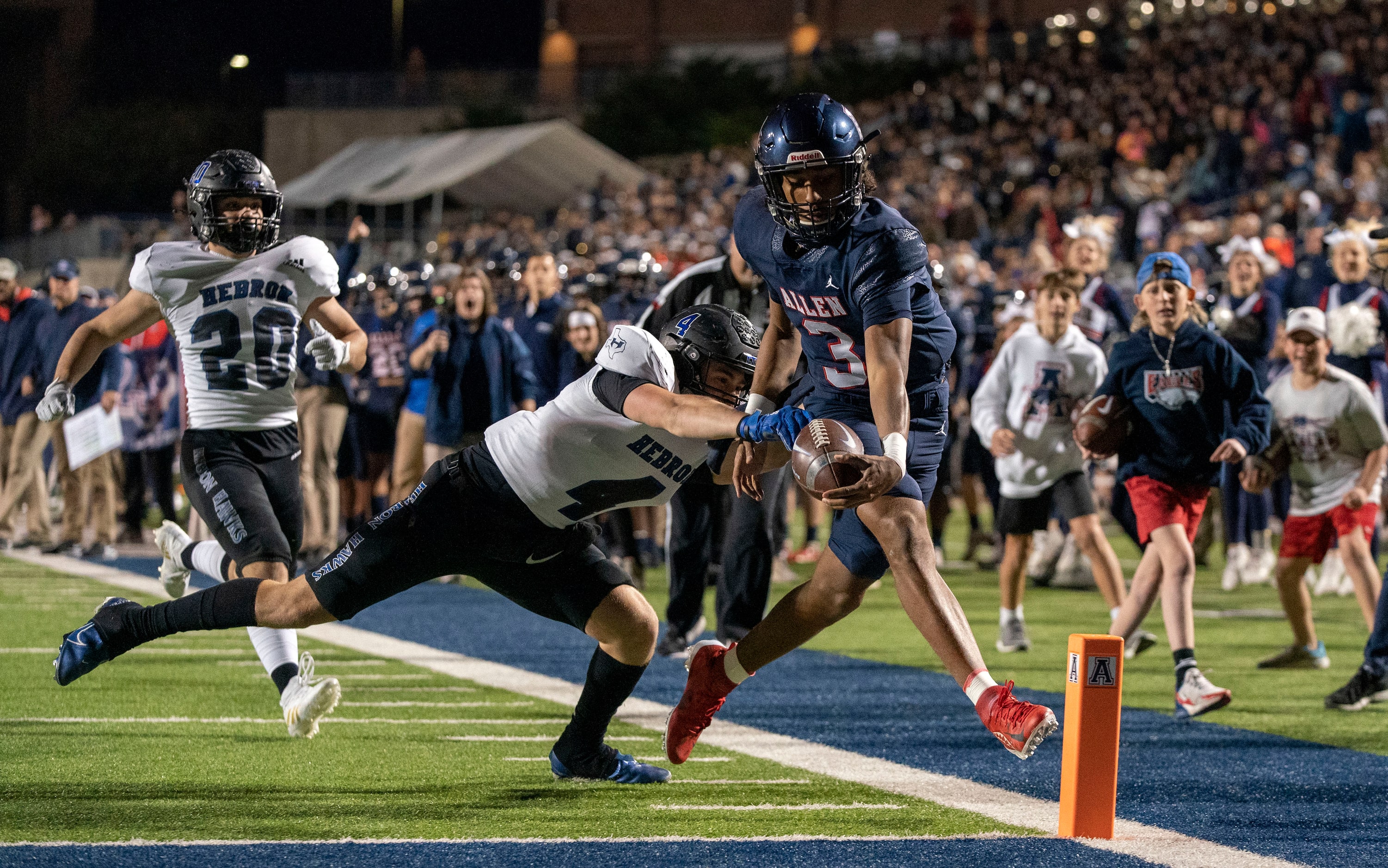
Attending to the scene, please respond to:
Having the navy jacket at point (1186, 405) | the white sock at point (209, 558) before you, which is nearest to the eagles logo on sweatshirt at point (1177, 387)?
the navy jacket at point (1186, 405)

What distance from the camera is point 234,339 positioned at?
5910 mm

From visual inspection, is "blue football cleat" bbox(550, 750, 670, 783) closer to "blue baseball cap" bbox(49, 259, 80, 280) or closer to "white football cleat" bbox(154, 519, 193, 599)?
"white football cleat" bbox(154, 519, 193, 599)

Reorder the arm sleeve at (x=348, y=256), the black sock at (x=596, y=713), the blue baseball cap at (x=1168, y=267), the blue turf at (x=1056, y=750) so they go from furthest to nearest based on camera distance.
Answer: the arm sleeve at (x=348, y=256)
the blue baseball cap at (x=1168, y=267)
the black sock at (x=596, y=713)
the blue turf at (x=1056, y=750)

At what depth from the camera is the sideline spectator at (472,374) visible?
36.1 feet

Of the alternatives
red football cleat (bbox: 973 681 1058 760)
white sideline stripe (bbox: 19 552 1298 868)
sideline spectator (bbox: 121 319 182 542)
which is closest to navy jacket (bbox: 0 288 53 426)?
sideline spectator (bbox: 121 319 182 542)

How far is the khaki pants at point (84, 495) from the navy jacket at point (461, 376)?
3353 mm

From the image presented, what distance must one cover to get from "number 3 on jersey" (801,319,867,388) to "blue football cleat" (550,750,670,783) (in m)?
1.31

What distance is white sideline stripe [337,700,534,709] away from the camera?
6.61m

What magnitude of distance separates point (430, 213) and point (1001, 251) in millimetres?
19130

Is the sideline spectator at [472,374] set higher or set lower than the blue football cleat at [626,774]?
higher

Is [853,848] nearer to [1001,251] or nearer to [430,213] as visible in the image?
[1001,251]

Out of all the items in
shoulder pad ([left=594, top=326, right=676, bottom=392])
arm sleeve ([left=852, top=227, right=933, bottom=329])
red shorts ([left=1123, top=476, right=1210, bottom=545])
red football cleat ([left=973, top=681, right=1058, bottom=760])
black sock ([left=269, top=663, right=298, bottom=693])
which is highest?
arm sleeve ([left=852, top=227, right=933, bottom=329])

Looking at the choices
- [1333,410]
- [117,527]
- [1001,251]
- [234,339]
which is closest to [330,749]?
[234,339]

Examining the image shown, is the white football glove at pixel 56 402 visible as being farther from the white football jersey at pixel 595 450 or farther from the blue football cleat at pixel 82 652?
the white football jersey at pixel 595 450
